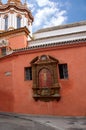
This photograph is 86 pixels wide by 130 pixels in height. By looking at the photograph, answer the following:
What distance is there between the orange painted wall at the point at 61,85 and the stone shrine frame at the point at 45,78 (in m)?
0.32

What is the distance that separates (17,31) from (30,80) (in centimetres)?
891

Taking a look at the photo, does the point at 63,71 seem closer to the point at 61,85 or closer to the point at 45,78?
the point at 61,85

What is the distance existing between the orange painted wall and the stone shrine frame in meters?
0.32

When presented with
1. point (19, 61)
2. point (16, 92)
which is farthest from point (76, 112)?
point (19, 61)

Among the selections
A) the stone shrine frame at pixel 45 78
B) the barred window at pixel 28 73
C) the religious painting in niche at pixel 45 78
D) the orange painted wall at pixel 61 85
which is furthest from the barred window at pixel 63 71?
the barred window at pixel 28 73

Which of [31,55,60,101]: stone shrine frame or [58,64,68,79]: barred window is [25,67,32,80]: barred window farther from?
[58,64,68,79]: barred window

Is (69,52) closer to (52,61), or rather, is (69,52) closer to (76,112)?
(52,61)

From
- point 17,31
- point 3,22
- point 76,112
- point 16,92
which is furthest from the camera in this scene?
point 3,22

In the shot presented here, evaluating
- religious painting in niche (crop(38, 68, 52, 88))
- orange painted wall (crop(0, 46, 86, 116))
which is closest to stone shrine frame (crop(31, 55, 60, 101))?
religious painting in niche (crop(38, 68, 52, 88))

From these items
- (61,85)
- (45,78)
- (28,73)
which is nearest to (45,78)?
(45,78)

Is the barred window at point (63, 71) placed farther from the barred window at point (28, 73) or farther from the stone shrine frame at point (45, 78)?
the barred window at point (28, 73)

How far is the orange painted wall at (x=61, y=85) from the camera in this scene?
33.6 ft

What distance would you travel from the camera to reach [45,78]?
11078mm

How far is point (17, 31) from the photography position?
1870cm
